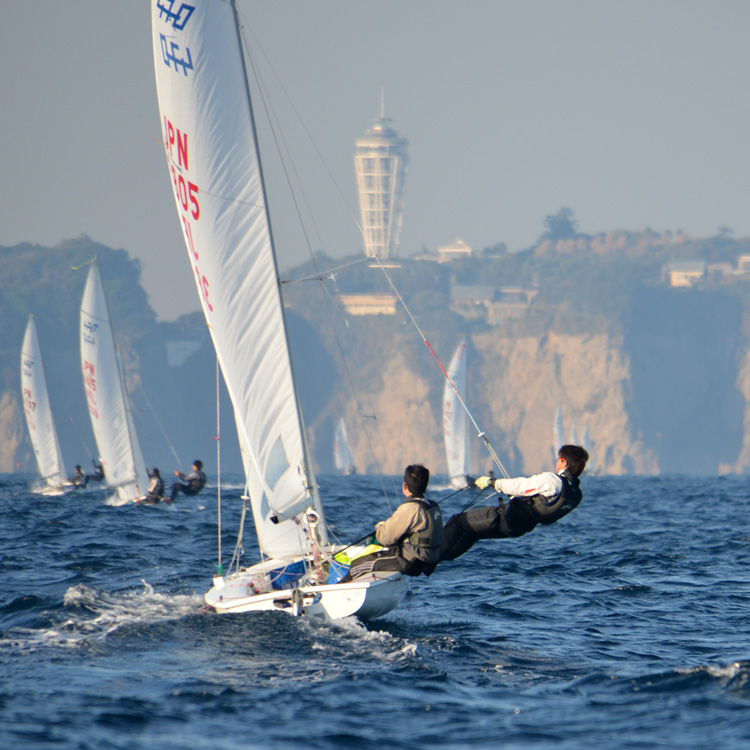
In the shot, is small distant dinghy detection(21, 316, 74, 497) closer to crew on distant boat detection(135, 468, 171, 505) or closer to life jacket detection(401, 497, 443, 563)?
crew on distant boat detection(135, 468, 171, 505)

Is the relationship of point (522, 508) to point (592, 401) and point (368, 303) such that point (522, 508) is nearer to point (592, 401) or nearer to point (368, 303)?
point (592, 401)

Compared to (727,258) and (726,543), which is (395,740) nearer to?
(726,543)

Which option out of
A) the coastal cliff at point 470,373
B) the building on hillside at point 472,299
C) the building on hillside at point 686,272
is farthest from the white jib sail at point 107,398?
the building on hillside at point 686,272

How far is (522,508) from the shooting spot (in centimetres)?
941

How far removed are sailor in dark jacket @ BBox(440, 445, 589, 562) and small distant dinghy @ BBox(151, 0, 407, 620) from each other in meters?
1.25

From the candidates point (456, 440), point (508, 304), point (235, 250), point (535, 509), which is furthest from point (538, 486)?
point (508, 304)

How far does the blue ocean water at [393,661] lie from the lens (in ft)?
23.4

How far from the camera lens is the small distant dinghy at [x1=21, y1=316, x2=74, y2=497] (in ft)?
112

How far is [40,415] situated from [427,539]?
91.4ft

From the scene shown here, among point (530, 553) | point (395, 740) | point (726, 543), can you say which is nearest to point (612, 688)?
point (395, 740)

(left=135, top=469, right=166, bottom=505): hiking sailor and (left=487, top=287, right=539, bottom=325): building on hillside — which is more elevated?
(left=487, top=287, right=539, bottom=325): building on hillside

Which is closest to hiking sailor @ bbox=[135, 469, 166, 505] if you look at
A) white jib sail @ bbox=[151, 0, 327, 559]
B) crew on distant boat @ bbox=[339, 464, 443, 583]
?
white jib sail @ bbox=[151, 0, 327, 559]

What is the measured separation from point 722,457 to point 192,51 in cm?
13129

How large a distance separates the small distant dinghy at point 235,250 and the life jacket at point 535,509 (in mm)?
1774
